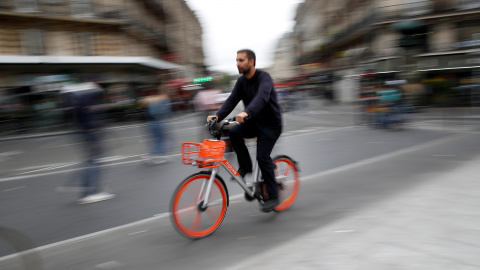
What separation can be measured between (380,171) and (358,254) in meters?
3.36

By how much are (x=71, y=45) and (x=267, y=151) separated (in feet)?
85.3

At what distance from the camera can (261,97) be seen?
12.5ft

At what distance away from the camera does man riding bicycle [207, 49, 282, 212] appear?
3.90 metres

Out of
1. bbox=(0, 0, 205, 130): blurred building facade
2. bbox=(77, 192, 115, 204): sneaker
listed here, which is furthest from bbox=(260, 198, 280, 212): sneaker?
bbox=(0, 0, 205, 130): blurred building facade

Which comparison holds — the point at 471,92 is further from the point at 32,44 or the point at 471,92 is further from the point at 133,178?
the point at 32,44

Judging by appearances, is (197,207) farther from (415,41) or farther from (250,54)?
(415,41)

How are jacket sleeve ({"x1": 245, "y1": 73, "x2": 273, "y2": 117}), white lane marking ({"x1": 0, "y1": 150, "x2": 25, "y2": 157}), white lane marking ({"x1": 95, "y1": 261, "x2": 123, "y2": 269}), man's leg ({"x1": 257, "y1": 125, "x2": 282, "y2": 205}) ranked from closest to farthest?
white lane marking ({"x1": 95, "y1": 261, "x2": 123, "y2": 269})
jacket sleeve ({"x1": 245, "y1": 73, "x2": 273, "y2": 117})
man's leg ({"x1": 257, "y1": 125, "x2": 282, "y2": 205})
white lane marking ({"x1": 0, "y1": 150, "x2": 25, "y2": 157})

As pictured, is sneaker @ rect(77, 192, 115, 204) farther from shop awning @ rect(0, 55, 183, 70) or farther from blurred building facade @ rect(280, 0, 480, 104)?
shop awning @ rect(0, 55, 183, 70)

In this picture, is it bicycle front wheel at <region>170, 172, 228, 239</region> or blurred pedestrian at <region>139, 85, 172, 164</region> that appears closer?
bicycle front wheel at <region>170, 172, 228, 239</region>

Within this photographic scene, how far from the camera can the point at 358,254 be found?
125 inches

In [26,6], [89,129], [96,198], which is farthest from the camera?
[26,6]

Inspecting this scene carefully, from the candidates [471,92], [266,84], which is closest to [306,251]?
[266,84]

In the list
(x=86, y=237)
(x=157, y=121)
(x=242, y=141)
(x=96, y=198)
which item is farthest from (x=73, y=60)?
(x=242, y=141)

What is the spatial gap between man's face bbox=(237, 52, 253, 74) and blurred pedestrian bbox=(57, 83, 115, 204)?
2430 millimetres
